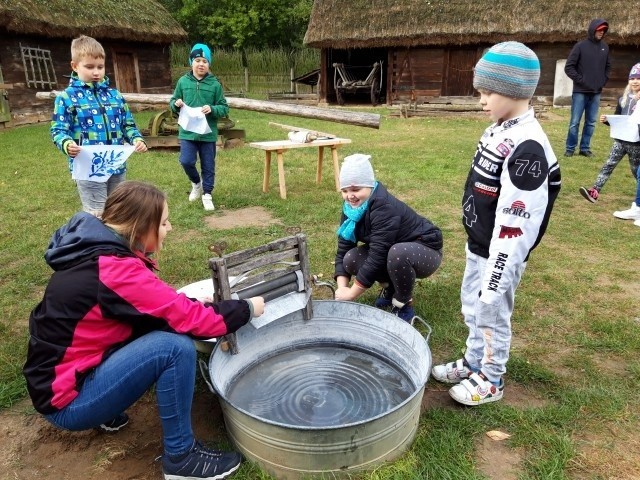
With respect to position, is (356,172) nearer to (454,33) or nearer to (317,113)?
(317,113)

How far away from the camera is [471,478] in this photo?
1.92 m

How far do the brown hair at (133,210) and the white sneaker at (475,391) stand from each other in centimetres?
152

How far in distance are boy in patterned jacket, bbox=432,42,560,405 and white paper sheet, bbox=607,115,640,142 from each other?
3.68m

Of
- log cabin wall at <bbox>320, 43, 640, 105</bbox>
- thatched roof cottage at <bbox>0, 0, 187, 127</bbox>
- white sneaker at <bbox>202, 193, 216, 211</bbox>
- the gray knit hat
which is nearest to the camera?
the gray knit hat

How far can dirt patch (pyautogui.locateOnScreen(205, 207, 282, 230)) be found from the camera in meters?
4.93

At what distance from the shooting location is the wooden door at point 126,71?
52.7ft

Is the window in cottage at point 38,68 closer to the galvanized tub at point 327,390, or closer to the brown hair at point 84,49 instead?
the brown hair at point 84,49

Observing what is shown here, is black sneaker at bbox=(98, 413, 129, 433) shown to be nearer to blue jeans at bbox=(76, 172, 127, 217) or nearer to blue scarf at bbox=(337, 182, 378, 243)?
blue scarf at bbox=(337, 182, 378, 243)

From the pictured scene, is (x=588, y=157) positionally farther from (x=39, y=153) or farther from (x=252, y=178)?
(x=39, y=153)

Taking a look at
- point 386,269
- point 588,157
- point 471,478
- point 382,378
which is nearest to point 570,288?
point 386,269

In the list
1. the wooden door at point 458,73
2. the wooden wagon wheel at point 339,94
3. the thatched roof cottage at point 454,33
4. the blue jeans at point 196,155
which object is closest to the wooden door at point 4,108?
the blue jeans at point 196,155

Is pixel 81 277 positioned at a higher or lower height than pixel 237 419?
higher

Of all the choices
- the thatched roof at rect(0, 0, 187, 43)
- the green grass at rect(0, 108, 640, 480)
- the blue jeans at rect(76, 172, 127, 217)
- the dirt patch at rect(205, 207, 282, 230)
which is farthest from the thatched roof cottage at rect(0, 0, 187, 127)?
the blue jeans at rect(76, 172, 127, 217)

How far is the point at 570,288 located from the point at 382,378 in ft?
5.98
